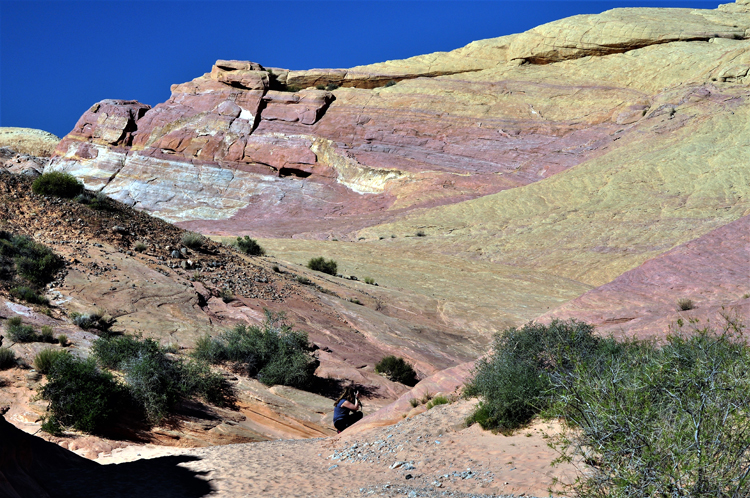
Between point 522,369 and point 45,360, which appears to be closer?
point 522,369

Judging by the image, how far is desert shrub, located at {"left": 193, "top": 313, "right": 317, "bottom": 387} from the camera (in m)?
14.4

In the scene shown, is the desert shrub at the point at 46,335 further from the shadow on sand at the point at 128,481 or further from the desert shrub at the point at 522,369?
the desert shrub at the point at 522,369

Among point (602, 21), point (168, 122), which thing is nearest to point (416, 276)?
point (168, 122)

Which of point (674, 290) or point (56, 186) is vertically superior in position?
point (56, 186)

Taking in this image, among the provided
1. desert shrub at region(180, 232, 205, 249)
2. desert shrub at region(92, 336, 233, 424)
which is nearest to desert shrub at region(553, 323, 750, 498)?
desert shrub at region(92, 336, 233, 424)

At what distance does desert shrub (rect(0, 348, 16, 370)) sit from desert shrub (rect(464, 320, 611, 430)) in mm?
7832

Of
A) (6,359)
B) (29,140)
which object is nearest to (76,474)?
(6,359)

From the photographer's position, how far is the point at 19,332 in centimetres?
1211

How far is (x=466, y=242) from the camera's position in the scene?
38.8 m

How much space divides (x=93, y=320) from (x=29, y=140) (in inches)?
3651

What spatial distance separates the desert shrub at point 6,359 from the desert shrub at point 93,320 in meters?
2.48

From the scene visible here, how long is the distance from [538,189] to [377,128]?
711 inches

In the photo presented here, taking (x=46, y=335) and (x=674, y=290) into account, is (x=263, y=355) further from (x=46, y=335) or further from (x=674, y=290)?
(x=674, y=290)

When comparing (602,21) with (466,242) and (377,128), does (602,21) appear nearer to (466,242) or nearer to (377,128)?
(377,128)
